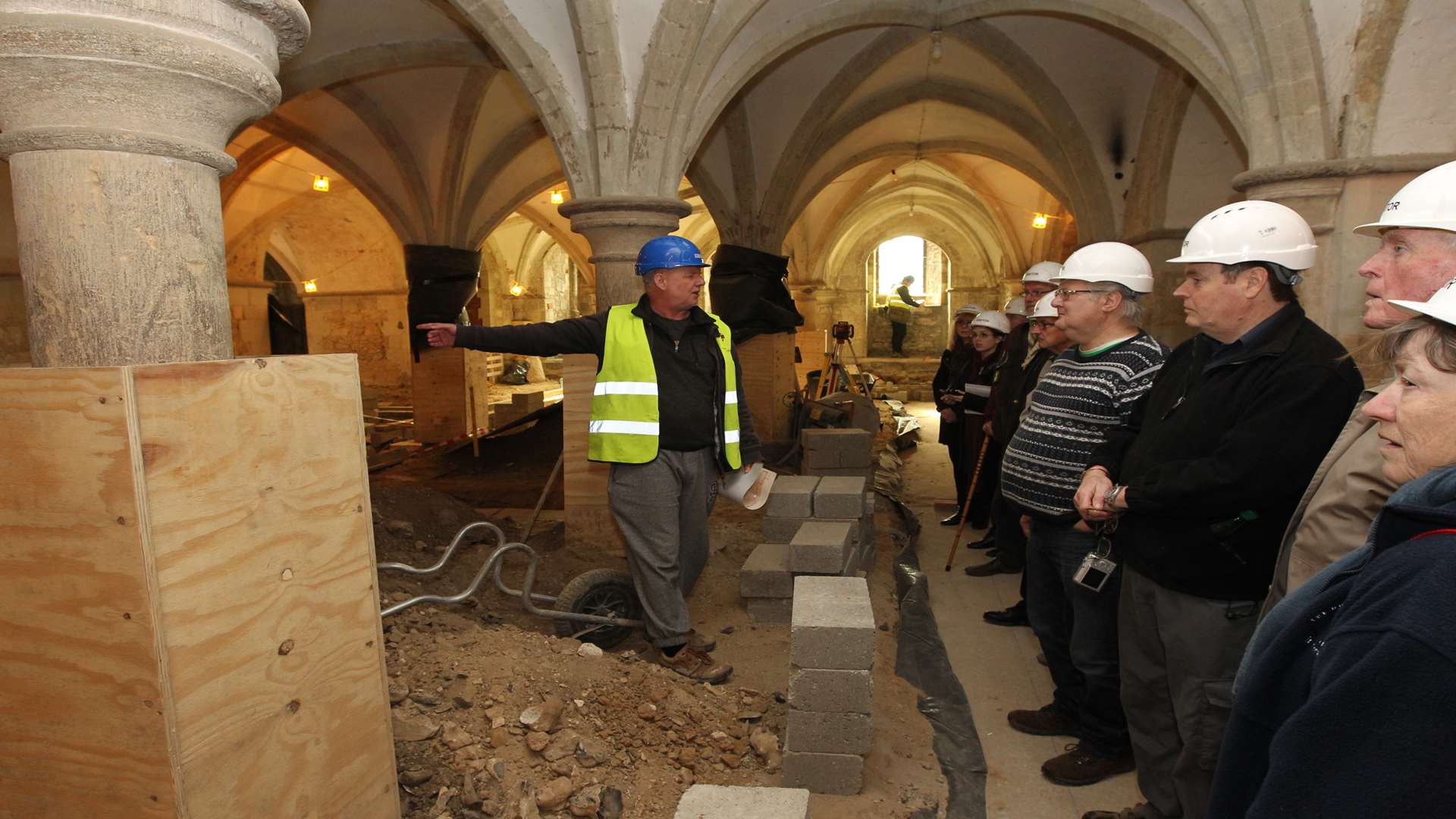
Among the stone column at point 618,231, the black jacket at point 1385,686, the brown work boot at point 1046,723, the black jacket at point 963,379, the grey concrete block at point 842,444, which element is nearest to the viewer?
the black jacket at point 1385,686

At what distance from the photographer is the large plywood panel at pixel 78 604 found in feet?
5.08

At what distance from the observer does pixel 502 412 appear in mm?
11734

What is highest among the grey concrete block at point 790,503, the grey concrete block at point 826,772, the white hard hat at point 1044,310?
the white hard hat at point 1044,310

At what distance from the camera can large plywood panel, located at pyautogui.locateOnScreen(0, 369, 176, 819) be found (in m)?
1.55

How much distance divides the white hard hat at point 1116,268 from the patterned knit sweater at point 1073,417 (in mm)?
218

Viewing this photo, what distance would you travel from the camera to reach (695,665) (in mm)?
3818

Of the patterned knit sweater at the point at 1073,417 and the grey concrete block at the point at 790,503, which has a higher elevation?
the patterned knit sweater at the point at 1073,417

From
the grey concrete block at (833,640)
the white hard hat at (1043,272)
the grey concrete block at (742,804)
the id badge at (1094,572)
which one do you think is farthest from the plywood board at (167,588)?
the white hard hat at (1043,272)

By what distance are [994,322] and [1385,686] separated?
223 inches

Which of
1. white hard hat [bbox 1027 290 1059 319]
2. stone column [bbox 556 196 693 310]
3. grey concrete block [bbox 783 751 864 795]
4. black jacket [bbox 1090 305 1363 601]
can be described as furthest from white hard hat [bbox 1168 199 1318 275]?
stone column [bbox 556 196 693 310]

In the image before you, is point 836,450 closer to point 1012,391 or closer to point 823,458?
point 823,458

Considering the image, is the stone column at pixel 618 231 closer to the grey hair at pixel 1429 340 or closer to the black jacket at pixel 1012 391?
the black jacket at pixel 1012 391

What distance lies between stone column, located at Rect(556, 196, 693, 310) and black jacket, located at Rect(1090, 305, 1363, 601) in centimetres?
403

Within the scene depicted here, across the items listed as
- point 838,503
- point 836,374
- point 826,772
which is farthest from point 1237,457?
point 836,374
